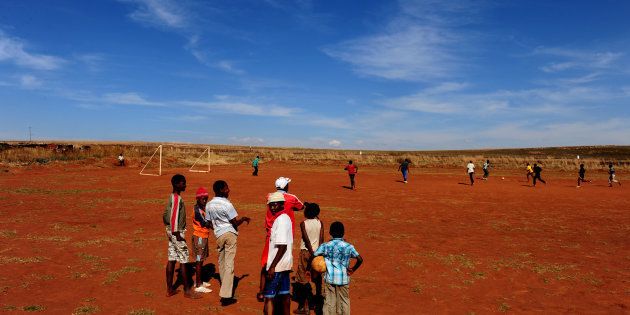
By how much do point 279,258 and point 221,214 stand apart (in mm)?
1514

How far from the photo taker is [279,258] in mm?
5211

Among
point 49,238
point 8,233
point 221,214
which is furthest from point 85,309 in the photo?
point 8,233

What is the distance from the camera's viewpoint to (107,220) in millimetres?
14227

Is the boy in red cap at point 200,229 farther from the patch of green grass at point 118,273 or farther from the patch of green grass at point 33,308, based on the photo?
the patch of green grass at point 33,308

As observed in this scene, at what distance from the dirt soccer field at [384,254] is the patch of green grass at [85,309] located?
2 centimetres

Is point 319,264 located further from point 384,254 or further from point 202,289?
point 384,254

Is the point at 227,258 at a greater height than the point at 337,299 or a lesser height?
greater

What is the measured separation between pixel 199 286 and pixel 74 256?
4017mm

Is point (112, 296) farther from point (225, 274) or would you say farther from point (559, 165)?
point (559, 165)

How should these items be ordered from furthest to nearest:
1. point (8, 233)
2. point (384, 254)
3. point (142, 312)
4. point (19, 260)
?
1. point (8, 233)
2. point (384, 254)
3. point (19, 260)
4. point (142, 312)

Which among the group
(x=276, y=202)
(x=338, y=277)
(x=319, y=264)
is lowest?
(x=338, y=277)

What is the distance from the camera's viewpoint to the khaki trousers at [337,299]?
517 cm

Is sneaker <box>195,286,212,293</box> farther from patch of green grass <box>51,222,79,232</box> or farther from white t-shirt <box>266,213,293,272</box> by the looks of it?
patch of green grass <box>51,222,79,232</box>

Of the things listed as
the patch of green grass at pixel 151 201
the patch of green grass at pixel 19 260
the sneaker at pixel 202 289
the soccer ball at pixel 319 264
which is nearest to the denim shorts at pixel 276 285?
the soccer ball at pixel 319 264
